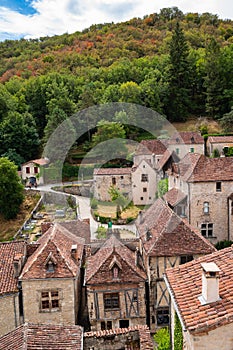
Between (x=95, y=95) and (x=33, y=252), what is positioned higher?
(x=95, y=95)

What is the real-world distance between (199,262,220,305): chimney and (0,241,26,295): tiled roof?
14261 mm

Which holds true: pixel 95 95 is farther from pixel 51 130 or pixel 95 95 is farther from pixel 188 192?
pixel 188 192

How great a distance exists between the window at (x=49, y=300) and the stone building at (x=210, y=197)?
1554 centimetres

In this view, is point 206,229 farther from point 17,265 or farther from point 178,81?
point 178,81

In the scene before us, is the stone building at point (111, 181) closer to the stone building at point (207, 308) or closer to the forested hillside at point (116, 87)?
the forested hillside at point (116, 87)

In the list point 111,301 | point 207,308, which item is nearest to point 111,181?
point 111,301

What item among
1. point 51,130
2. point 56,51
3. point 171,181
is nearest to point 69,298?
point 171,181

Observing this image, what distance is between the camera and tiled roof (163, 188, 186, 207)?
113 ft

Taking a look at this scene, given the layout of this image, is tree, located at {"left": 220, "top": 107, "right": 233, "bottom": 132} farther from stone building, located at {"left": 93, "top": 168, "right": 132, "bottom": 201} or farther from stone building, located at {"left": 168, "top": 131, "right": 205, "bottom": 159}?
stone building, located at {"left": 93, "top": 168, "right": 132, "bottom": 201}

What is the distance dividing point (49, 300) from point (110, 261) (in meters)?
4.18

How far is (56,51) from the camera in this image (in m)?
138

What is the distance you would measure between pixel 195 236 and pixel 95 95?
2394 inches

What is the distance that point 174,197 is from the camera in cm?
3606

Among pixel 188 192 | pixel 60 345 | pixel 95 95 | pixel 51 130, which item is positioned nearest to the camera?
pixel 60 345
